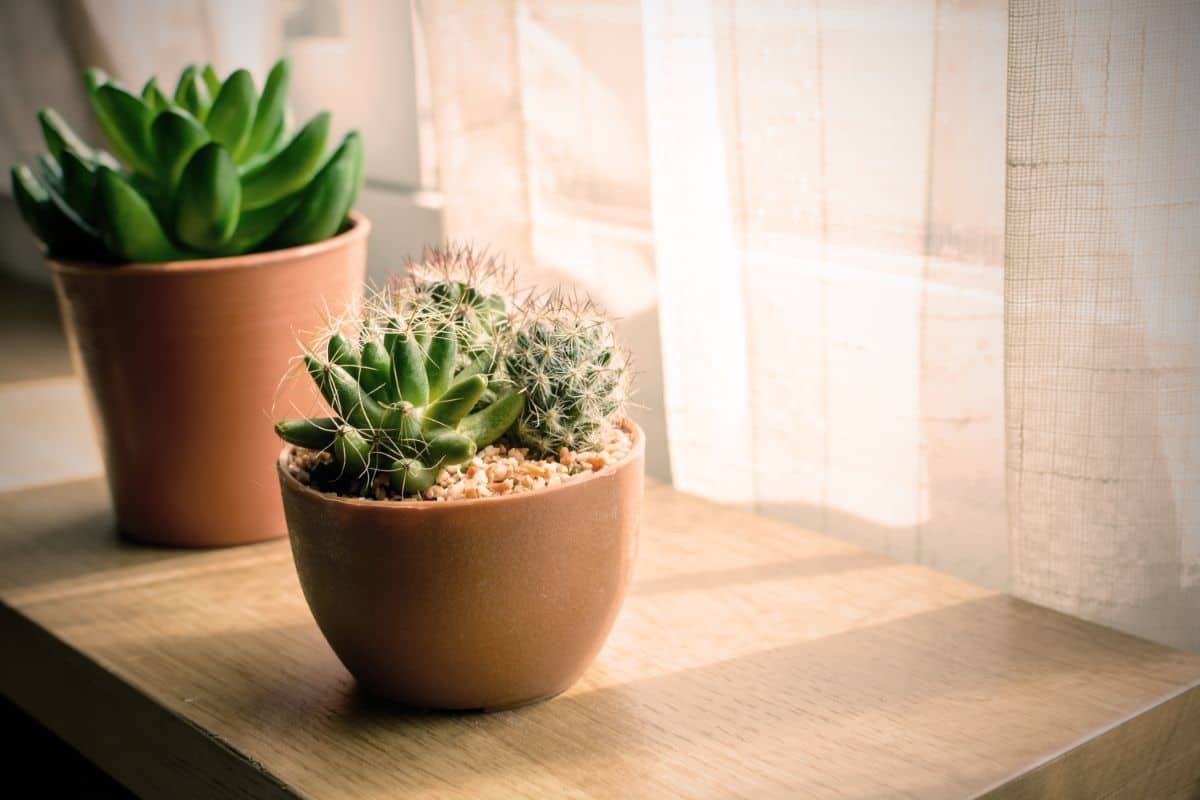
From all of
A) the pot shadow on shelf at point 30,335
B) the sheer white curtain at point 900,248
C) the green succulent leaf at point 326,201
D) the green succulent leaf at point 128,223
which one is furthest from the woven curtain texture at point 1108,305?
the pot shadow on shelf at point 30,335

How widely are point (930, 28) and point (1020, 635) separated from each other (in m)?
0.37

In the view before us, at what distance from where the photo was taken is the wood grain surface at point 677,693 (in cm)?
63

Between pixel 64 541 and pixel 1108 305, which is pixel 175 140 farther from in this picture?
pixel 1108 305

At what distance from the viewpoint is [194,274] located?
84 cm

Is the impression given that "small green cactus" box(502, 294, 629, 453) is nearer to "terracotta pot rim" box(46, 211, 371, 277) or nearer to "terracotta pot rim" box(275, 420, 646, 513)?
"terracotta pot rim" box(275, 420, 646, 513)

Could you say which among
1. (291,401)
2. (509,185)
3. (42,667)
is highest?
(509,185)

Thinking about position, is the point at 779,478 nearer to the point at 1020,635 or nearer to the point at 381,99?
the point at 1020,635

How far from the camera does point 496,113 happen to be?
1.09 meters

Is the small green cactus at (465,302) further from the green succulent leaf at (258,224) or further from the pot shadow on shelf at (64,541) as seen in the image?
the pot shadow on shelf at (64,541)

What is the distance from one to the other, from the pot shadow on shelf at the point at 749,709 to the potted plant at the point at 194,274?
0.15 metres

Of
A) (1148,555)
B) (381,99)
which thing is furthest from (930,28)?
(381,99)

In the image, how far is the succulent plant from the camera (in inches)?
24.6

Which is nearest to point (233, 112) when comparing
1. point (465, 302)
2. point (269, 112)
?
point (269, 112)

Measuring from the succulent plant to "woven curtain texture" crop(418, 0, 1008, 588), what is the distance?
0.31m
